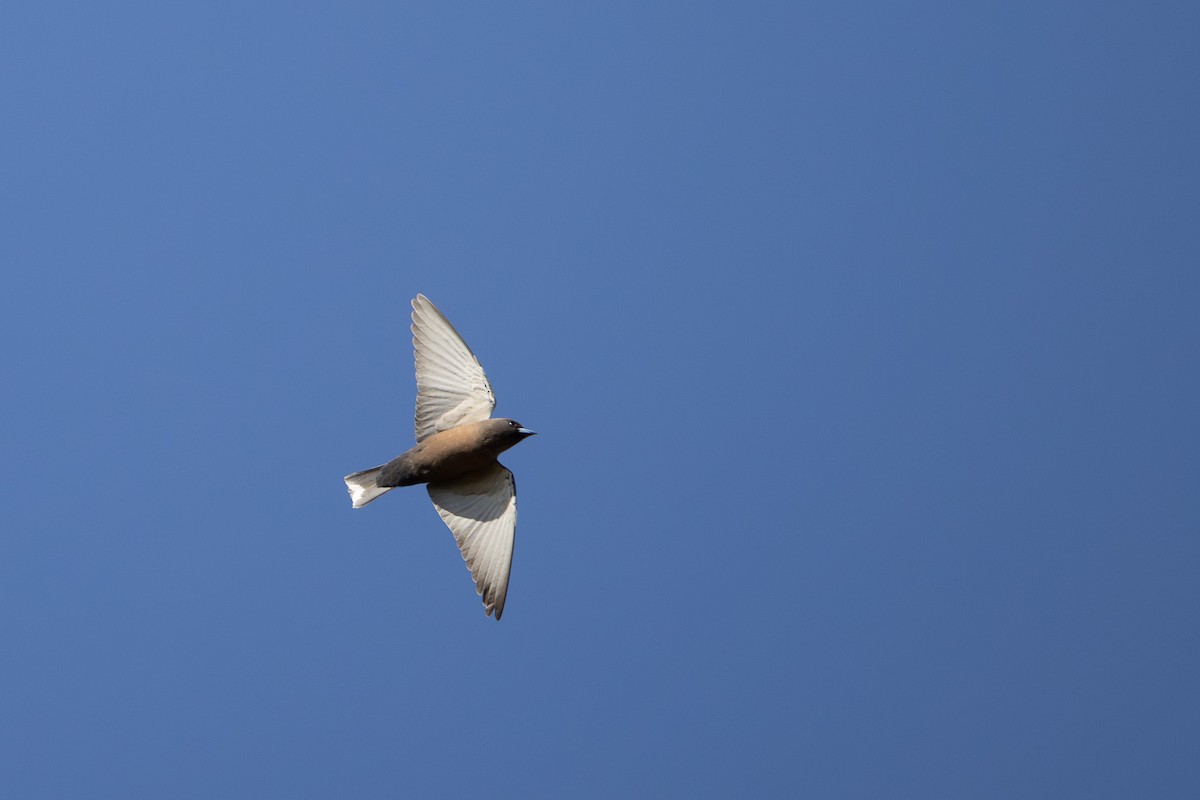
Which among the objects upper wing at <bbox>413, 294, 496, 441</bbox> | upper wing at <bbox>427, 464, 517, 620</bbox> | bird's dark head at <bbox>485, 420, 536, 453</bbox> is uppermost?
upper wing at <bbox>413, 294, 496, 441</bbox>

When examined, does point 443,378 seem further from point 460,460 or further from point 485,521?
point 485,521

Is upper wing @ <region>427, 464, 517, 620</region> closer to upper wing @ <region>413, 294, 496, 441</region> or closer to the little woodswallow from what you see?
the little woodswallow

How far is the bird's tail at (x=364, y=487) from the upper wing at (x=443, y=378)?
19cm

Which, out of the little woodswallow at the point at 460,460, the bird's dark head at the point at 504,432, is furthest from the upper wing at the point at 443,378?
the bird's dark head at the point at 504,432

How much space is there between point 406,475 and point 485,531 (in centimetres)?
30

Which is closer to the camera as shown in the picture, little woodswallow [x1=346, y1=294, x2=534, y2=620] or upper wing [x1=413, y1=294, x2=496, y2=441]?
little woodswallow [x1=346, y1=294, x2=534, y2=620]

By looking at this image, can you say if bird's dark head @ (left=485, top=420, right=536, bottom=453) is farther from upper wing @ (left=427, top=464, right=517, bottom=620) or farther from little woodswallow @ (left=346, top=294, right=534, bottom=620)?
upper wing @ (left=427, top=464, right=517, bottom=620)

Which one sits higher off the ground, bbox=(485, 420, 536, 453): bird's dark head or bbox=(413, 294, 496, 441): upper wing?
bbox=(413, 294, 496, 441): upper wing

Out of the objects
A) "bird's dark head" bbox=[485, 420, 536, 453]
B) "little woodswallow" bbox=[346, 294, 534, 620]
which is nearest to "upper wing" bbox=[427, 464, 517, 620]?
"little woodswallow" bbox=[346, 294, 534, 620]

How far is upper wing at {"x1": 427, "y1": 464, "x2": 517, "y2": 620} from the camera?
430cm

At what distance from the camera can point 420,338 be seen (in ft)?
14.8

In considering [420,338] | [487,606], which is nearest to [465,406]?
[420,338]

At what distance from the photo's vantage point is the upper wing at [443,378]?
175 inches

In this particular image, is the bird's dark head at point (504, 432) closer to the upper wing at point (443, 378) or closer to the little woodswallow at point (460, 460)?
the little woodswallow at point (460, 460)
